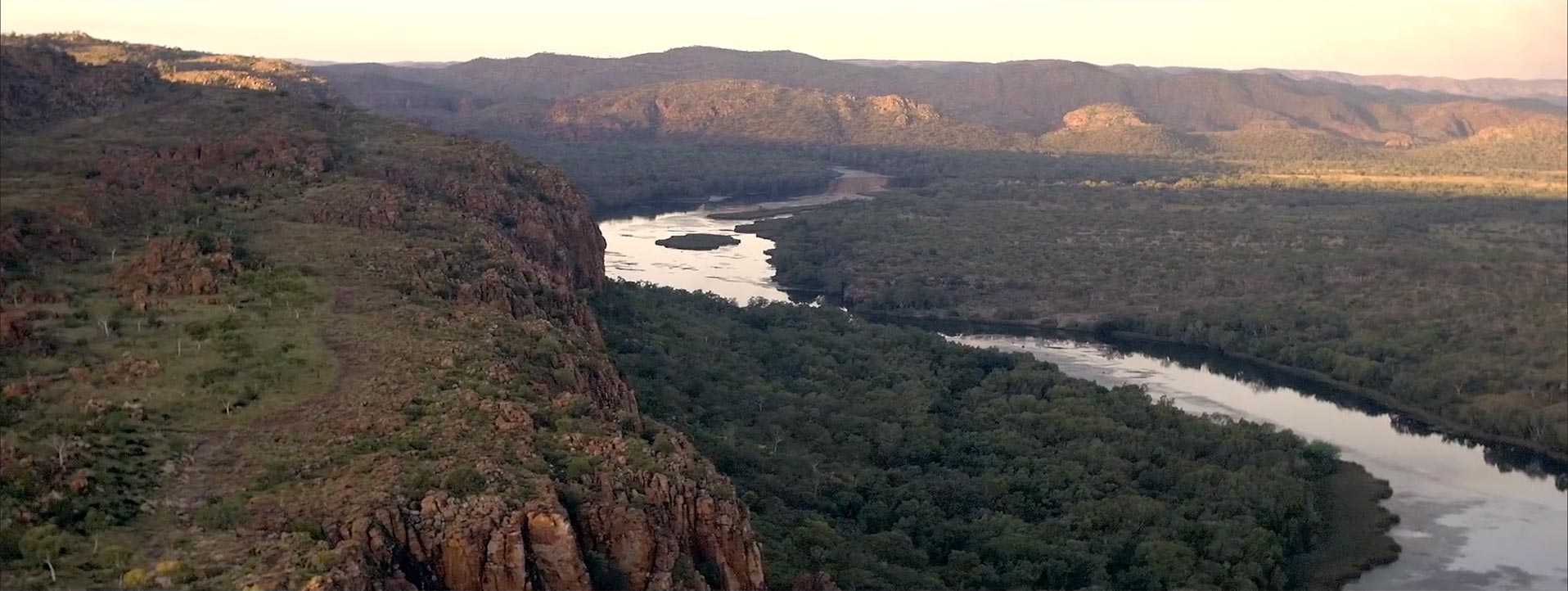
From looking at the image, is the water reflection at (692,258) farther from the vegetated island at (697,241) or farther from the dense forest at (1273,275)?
the dense forest at (1273,275)

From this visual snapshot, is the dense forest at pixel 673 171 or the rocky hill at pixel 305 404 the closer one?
the rocky hill at pixel 305 404

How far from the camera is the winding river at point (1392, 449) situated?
44.7 m

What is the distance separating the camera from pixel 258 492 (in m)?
21.7

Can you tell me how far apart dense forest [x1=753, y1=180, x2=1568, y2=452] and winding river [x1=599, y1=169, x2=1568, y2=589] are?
2.46m

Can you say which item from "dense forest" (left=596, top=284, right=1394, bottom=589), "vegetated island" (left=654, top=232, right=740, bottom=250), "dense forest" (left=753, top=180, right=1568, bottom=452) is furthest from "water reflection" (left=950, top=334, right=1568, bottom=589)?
"vegetated island" (left=654, top=232, right=740, bottom=250)

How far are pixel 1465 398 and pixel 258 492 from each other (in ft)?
188

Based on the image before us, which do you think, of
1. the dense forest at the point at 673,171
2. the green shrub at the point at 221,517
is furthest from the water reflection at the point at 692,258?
the green shrub at the point at 221,517

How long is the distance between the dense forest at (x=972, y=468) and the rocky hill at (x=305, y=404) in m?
5.79

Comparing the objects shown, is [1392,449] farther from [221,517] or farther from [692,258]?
[692,258]

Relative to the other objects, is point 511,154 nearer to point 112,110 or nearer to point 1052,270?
point 112,110

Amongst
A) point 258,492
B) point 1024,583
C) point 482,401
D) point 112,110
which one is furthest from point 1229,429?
point 112,110

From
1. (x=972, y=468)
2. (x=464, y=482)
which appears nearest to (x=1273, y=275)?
(x=972, y=468)

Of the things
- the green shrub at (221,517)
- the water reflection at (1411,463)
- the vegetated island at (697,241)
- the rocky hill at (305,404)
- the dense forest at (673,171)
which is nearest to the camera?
the rocky hill at (305,404)

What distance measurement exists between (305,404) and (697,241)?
84.2 meters
